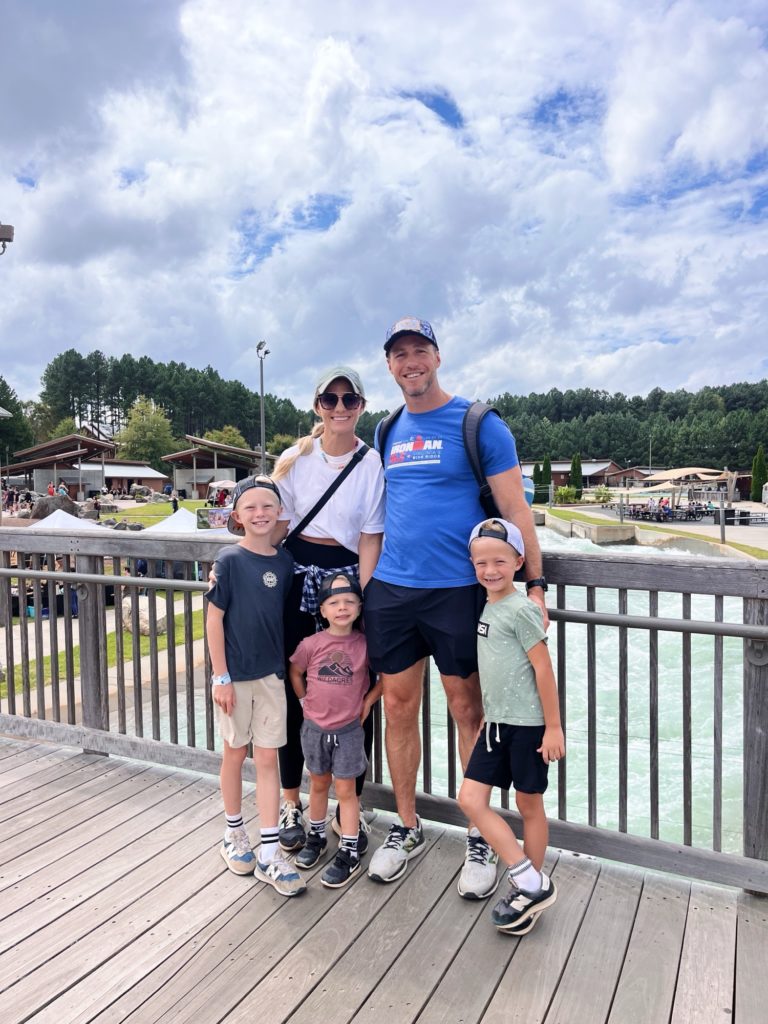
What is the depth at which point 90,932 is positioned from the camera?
81.4 inches

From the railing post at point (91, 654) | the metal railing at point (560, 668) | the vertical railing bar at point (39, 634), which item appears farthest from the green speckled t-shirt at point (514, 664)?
the vertical railing bar at point (39, 634)

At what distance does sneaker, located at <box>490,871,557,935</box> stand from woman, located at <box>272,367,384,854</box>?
571 mm

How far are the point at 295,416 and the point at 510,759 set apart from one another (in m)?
101

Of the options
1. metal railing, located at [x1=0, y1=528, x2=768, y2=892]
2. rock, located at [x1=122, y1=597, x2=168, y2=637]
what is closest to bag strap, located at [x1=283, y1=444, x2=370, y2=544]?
metal railing, located at [x1=0, y1=528, x2=768, y2=892]

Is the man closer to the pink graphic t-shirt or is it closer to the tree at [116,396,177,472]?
the pink graphic t-shirt

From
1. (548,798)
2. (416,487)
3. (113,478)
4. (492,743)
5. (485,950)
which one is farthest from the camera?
(113,478)

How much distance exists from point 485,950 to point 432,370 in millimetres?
1679

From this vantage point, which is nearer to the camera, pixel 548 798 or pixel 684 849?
pixel 684 849

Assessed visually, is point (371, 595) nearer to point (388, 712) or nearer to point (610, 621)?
point (388, 712)

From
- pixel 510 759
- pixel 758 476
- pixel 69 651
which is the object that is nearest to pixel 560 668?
pixel 510 759

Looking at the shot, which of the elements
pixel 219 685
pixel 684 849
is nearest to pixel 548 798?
pixel 684 849

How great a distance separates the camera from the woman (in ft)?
7.97

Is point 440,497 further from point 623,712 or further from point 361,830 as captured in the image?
point 361,830

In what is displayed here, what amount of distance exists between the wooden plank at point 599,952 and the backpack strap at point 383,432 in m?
1.49
